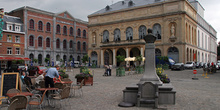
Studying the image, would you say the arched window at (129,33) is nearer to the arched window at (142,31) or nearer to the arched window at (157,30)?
the arched window at (142,31)

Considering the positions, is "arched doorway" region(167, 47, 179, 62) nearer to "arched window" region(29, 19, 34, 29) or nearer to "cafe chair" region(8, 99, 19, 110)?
"arched window" region(29, 19, 34, 29)

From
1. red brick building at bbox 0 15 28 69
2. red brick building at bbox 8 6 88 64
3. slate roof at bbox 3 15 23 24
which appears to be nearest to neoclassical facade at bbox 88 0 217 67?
red brick building at bbox 8 6 88 64

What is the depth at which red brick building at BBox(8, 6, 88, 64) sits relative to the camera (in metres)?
49.5

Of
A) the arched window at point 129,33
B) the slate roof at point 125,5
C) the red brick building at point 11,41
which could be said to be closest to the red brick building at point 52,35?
the red brick building at point 11,41

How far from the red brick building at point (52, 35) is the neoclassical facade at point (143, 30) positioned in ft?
26.3

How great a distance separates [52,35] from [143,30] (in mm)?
24406

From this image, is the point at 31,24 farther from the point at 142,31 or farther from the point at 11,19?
the point at 142,31

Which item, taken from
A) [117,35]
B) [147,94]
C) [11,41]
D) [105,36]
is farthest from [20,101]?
[105,36]

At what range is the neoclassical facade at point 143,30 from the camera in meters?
42.5

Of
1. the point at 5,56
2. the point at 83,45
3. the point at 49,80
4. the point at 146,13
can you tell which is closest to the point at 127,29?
the point at 146,13

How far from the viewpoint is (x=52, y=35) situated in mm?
55250

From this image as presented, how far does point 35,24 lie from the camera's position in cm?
5094

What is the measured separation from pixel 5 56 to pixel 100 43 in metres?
22.4

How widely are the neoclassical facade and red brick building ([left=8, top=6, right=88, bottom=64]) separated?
8.01 m
